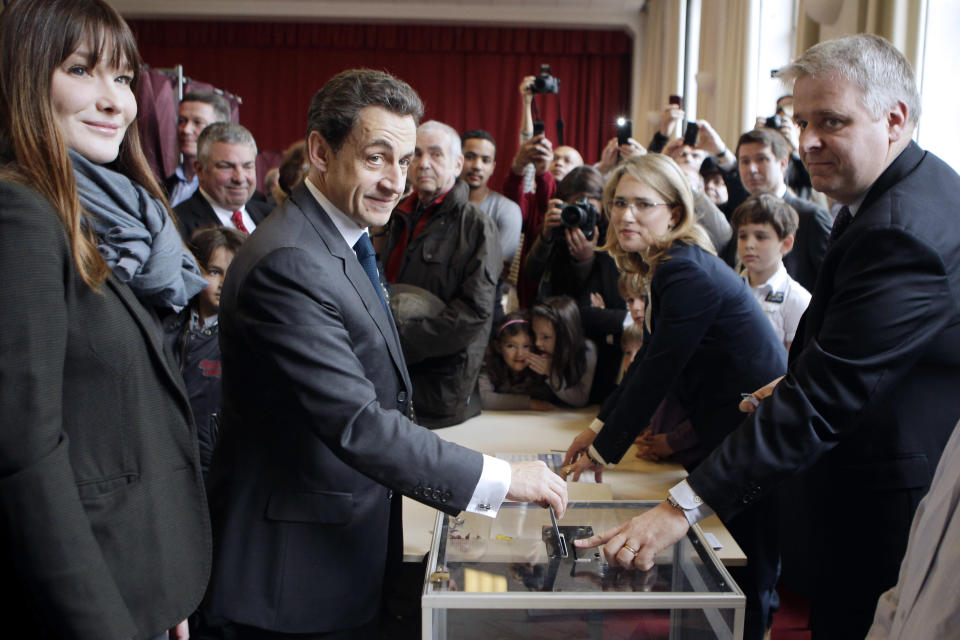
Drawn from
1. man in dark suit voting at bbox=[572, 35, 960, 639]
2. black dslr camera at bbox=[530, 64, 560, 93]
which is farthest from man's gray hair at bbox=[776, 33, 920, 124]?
black dslr camera at bbox=[530, 64, 560, 93]

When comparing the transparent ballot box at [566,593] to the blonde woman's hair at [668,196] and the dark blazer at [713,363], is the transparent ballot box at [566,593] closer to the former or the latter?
the dark blazer at [713,363]

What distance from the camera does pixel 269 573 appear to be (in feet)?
3.89

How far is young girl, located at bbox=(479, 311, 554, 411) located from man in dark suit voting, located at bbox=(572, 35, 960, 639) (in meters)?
1.60

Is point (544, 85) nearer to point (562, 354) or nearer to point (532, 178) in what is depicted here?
point (532, 178)

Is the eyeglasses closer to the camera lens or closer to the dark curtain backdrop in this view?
the camera lens

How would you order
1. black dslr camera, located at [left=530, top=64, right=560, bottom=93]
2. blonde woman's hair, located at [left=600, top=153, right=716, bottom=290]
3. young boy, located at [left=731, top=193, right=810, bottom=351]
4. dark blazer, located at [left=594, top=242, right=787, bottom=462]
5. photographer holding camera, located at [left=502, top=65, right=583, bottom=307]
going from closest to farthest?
dark blazer, located at [left=594, top=242, right=787, bottom=462]
blonde woman's hair, located at [left=600, top=153, right=716, bottom=290]
young boy, located at [left=731, top=193, right=810, bottom=351]
photographer holding camera, located at [left=502, top=65, right=583, bottom=307]
black dslr camera, located at [left=530, top=64, right=560, bottom=93]

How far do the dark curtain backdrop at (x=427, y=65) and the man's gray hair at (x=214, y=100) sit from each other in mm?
5065

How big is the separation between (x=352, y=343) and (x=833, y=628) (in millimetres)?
954

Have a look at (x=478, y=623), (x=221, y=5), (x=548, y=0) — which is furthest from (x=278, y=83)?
(x=478, y=623)

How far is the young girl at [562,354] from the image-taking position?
2884 mm

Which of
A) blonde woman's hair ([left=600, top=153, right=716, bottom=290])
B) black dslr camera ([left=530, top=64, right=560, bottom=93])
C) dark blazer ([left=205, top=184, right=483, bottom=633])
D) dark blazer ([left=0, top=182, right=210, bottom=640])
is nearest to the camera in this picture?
dark blazer ([left=0, top=182, right=210, bottom=640])

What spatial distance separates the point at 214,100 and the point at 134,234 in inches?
104

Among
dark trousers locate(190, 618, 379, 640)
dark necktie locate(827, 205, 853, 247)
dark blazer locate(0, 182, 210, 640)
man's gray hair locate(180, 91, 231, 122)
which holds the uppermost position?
man's gray hair locate(180, 91, 231, 122)

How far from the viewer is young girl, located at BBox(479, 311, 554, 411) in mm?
2902
